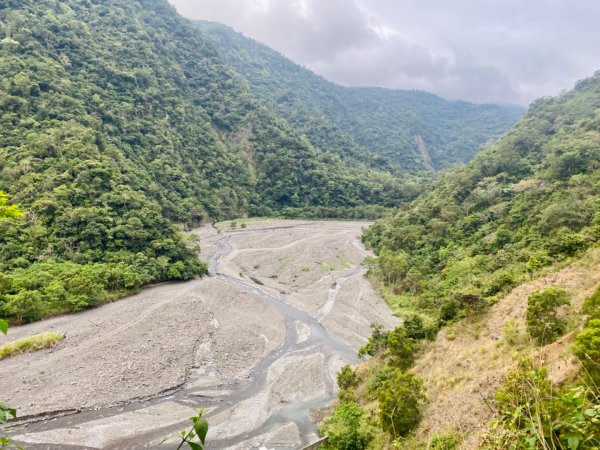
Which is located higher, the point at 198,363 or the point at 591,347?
the point at 591,347

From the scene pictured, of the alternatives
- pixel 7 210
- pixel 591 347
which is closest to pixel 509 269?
pixel 591 347

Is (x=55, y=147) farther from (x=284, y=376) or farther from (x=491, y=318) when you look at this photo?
(x=491, y=318)

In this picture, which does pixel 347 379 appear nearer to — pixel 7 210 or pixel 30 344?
pixel 7 210

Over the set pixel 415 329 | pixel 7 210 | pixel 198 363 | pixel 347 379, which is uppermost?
pixel 7 210

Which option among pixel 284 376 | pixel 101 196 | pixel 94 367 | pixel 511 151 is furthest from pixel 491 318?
pixel 511 151


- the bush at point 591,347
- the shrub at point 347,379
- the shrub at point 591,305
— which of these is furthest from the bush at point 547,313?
the shrub at point 347,379

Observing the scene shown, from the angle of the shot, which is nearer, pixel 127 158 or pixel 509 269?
pixel 509 269

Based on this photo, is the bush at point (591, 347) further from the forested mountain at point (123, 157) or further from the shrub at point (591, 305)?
the forested mountain at point (123, 157)

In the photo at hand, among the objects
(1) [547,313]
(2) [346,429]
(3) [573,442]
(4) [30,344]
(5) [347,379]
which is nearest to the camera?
(3) [573,442]
